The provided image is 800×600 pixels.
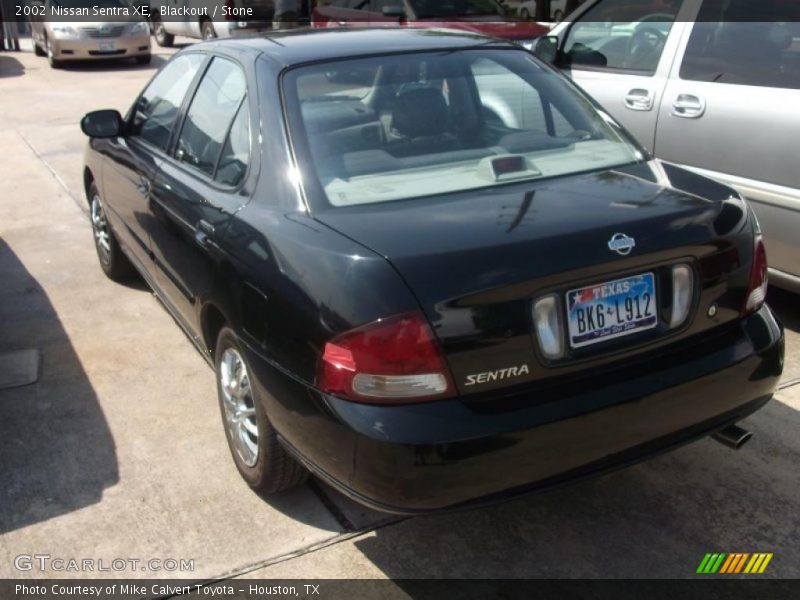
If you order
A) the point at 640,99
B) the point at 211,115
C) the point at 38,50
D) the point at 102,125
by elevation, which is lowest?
the point at 38,50

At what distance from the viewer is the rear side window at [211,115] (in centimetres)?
332

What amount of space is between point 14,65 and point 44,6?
56.3 inches

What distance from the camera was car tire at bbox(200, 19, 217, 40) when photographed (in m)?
18.2

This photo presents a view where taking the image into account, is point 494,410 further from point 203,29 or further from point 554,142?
point 203,29

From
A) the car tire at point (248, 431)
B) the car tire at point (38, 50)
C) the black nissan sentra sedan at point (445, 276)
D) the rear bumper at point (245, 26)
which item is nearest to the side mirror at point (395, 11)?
the black nissan sentra sedan at point (445, 276)

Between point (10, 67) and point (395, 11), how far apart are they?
10.4 meters

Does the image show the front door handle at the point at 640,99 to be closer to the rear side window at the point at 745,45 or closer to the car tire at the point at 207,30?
the rear side window at the point at 745,45

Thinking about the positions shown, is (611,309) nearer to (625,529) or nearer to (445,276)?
(445,276)

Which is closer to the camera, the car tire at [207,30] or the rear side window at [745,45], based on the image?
Result: the rear side window at [745,45]

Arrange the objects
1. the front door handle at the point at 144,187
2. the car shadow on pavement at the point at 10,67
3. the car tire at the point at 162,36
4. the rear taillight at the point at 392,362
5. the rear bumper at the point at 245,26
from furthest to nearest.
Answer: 1. the car tire at the point at 162,36
2. the rear bumper at the point at 245,26
3. the car shadow on pavement at the point at 10,67
4. the front door handle at the point at 144,187
5. the rear taillight at the point at 392,362

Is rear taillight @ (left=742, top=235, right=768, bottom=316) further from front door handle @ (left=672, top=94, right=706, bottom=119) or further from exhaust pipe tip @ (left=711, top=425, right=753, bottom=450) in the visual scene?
front door handle @ (left=672, top=94, right=706, bottom=119)

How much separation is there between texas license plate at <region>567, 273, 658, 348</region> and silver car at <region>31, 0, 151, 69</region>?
16.1 metres

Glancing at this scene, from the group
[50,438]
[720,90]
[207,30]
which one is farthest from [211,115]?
[207,30]

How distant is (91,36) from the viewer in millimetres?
16391
